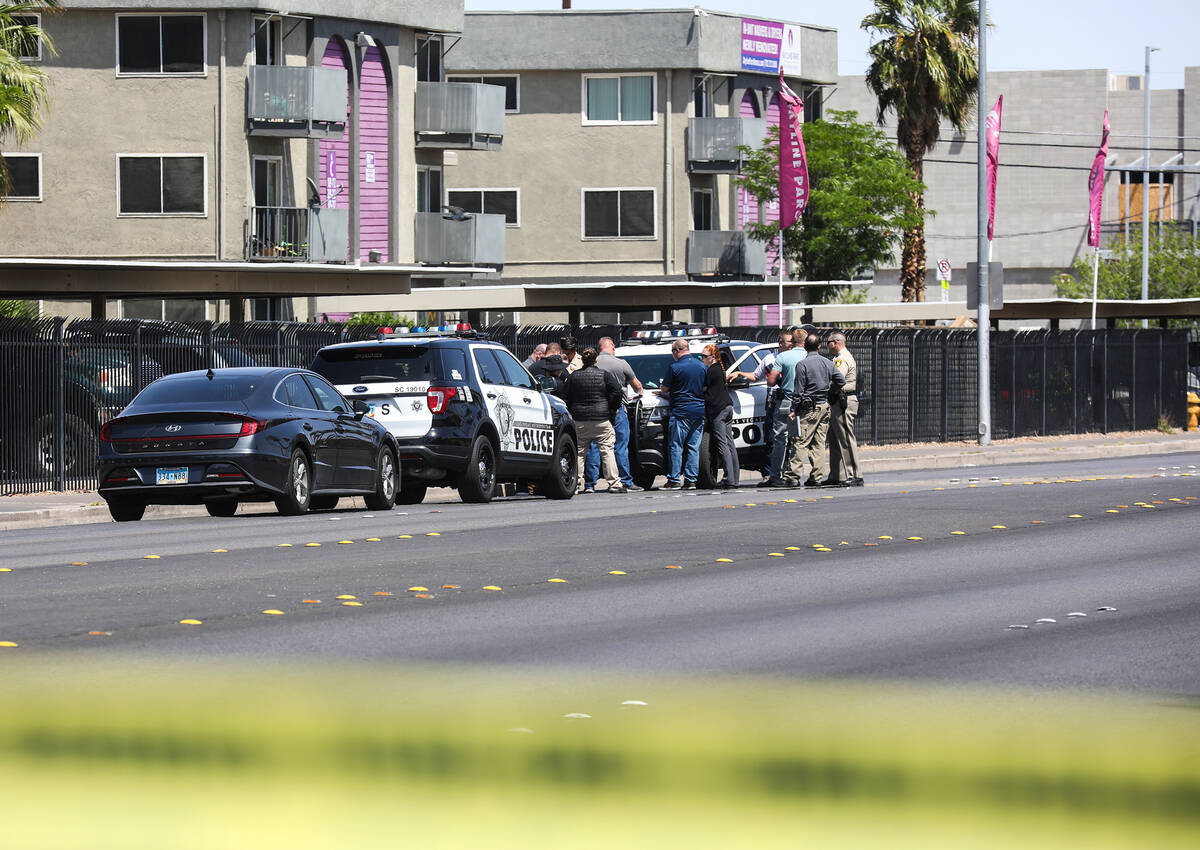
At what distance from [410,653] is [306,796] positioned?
3.59 metres

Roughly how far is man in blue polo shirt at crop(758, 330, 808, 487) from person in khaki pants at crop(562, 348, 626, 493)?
2.02 meters

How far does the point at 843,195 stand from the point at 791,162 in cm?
637

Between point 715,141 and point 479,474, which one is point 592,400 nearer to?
point 479,474

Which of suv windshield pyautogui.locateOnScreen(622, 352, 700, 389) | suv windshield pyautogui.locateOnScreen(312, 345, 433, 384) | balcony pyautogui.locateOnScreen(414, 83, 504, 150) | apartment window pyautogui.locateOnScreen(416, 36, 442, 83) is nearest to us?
suv windshield pyautogui.locateOnScreen(312, 345, 433, 384)

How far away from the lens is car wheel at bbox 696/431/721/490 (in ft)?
84.9

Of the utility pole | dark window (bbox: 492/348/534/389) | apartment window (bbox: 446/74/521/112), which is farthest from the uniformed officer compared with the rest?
apartment window (bbox: 446/74/521/112)

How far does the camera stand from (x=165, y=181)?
156 ft

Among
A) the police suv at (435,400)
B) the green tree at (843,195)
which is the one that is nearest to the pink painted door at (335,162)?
A: the green tree at (843,195)

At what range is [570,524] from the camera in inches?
754

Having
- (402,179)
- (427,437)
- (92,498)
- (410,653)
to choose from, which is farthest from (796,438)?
(402,179)

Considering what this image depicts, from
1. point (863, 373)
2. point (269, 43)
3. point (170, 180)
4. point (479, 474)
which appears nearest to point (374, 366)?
point (479, 474)

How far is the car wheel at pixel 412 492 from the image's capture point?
23.1 metres

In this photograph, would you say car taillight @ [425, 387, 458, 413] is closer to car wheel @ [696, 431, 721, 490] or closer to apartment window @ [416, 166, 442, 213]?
car wheel @ [696, 431, 721, 490]

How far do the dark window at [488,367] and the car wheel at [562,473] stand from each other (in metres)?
1.33
